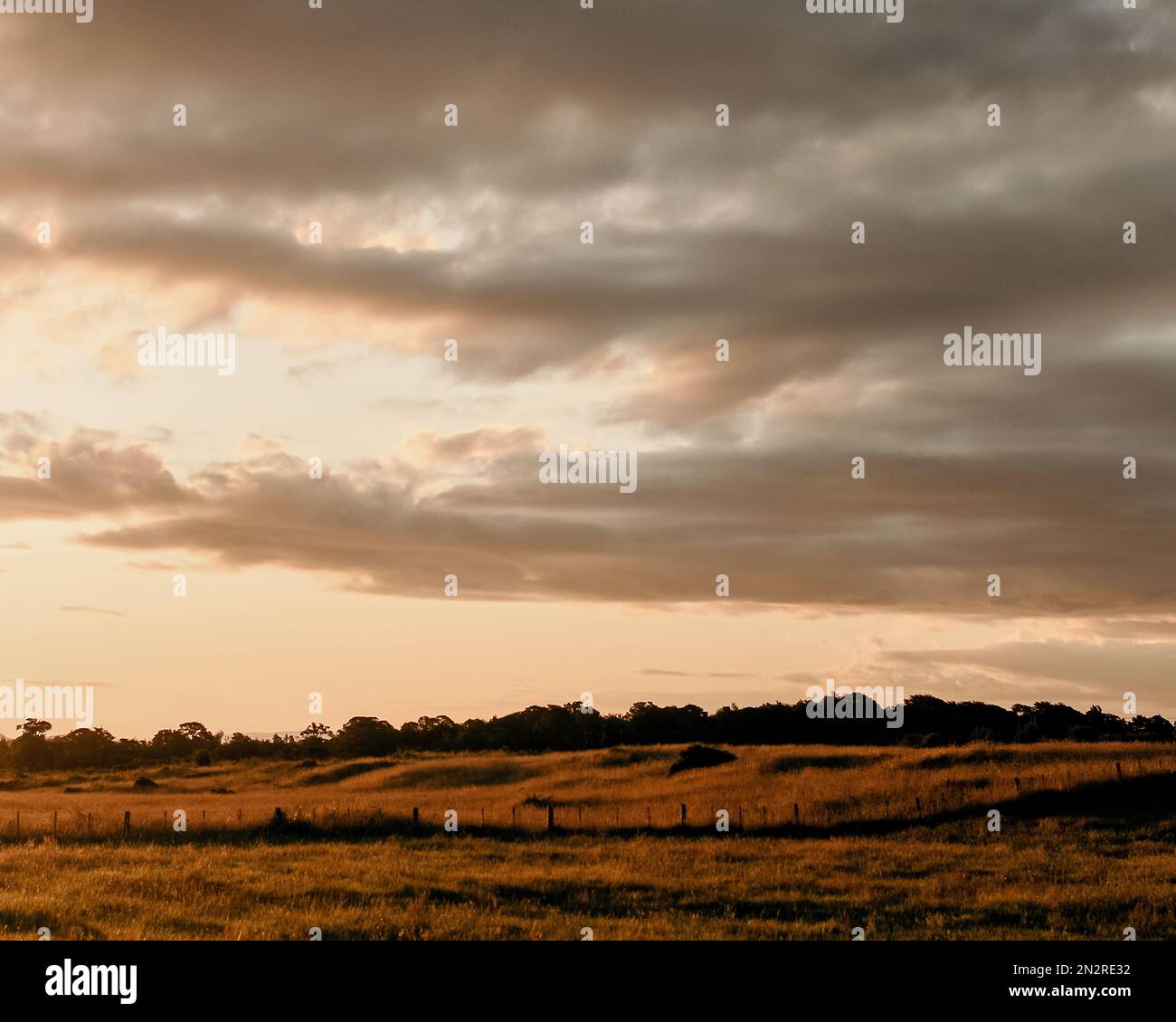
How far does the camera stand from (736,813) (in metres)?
47.0

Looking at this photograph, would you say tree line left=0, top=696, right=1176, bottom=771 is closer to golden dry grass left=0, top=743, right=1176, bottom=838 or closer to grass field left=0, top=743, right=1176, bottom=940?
golden dry grass left=0, top=743, right=1176, bottom=838

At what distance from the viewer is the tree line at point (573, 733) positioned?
11719 centimetres

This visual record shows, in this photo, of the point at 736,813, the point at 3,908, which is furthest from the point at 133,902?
the point at 736,813

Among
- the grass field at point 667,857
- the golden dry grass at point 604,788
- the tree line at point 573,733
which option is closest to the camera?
the grass field at point 667,857

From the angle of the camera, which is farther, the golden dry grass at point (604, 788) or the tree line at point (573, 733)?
the tree line at point (573, 733)

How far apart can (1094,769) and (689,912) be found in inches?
1265

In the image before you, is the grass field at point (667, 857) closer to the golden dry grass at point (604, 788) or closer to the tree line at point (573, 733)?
the golden dry grass at point (604, 788)

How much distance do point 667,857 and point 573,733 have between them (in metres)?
94.7

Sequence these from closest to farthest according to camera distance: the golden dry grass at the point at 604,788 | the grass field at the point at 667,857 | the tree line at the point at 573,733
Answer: the grass field at the point at 667,857 < the golden dry grass at the point at 604,788 < the tree line at the point at 573,733

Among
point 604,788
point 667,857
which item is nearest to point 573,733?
point 604,788

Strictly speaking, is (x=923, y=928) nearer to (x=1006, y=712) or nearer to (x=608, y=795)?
(x=608, y=795)

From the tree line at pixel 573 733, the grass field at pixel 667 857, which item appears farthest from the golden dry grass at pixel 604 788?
the tree line at pixel 573 733

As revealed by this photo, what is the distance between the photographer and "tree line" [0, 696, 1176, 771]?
11719cm

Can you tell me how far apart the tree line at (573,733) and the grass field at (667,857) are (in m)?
50.5
